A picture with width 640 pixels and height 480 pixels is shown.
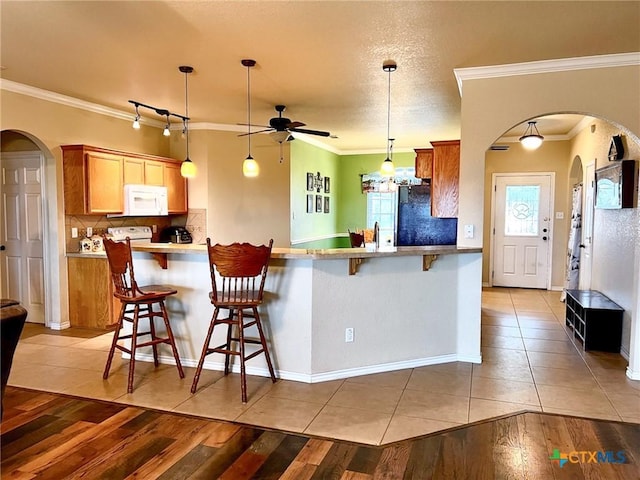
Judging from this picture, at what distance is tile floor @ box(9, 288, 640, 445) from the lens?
9.52 ft

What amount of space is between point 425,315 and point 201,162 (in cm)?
405

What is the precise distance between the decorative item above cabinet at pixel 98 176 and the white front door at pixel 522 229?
5.62 m

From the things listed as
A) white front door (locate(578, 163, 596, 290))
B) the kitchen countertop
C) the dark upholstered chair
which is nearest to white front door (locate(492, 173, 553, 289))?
white front door (locate(578, 163, 596, 290))

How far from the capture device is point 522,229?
7570 mm

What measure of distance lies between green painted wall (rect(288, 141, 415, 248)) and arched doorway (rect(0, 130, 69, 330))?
3.36 meters

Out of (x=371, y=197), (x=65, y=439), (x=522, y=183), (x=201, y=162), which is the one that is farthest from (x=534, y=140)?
(x=65, y=439)

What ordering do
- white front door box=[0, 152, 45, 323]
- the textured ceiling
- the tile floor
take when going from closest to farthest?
the textured ceiling
the tile floor
white front door box=[0, 152, 45, 323]

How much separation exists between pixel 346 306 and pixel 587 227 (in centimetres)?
412

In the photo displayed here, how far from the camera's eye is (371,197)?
30.6 ft

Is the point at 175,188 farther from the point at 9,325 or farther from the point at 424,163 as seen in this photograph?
the point at 9,325

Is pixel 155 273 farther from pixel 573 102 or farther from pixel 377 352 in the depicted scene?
pixel 573 102

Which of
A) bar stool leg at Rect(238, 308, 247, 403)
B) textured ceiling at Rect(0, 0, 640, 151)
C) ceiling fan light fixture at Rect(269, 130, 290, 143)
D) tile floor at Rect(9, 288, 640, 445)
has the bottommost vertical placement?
tile floor at Rect(9, 288, 640, 445)

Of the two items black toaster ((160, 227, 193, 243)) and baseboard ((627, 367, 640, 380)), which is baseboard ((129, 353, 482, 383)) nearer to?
baseboard ((627, 367, 640, 380))

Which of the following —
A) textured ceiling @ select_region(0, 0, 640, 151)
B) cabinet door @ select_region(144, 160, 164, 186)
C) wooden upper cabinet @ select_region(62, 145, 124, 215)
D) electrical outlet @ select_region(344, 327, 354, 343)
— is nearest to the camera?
textured ceiling @ select_region(0, 0, 640, 151)
